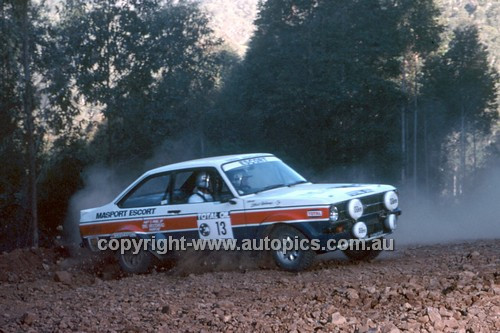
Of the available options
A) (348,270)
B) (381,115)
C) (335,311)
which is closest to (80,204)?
(381,115)

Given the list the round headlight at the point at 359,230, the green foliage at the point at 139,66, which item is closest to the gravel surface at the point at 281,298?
the round headlight at the point at 359,230

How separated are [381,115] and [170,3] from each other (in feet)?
36.9

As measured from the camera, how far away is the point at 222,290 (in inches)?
313

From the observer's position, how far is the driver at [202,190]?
10.0 meters

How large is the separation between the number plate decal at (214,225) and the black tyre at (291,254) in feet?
2.28

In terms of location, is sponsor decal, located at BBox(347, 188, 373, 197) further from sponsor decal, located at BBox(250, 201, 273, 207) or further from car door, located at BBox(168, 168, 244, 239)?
car door, located at BBox(168, 168, 244, 239)

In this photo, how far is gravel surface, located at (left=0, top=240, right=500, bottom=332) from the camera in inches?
232

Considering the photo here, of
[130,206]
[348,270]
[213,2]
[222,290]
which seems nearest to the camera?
[222,290]

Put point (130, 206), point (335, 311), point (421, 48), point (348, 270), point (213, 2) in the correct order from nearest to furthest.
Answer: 1. point (335, 311)
2. point (348, 270)
3. point (130, 206)
4. point (421, 48)
5. point (213, 2)

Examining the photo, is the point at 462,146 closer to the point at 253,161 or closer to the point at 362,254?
the point at 362,254

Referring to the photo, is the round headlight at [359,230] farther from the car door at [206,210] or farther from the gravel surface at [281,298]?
the car door at [206,210]

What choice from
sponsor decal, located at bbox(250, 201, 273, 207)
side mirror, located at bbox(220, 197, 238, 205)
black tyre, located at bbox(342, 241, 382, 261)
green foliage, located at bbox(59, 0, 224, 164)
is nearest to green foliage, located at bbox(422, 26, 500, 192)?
green foliage, located at bbox(59, 0, 224, 164)

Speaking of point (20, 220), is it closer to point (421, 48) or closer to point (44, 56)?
point (44, 56)

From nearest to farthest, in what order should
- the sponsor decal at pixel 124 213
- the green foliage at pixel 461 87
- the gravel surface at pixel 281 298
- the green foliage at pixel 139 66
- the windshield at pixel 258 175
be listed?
the gravel surface at pixel 281 298, the windshield at pixel 258 175, the sponsor decal at pixel 124 213, the green foliage at pixel 139 66, the green foliage at pixel 461 87
